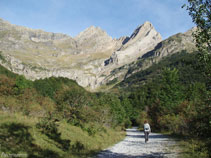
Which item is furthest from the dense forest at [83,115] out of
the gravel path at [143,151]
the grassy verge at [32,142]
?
the gravel path at [143,151]

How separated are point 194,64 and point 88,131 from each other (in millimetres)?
14454

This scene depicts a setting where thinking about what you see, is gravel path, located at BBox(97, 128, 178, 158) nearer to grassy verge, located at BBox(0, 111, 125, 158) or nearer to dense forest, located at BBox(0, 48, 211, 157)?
dense forest, located at BBox(0, 48, 211, 157)

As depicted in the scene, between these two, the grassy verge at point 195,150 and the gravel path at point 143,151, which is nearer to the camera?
the grassy verge at point 195,150

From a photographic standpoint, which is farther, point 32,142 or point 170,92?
point 170,92

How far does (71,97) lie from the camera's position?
26.0 m

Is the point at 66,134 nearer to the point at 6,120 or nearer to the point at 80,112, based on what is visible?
the point at 6,120

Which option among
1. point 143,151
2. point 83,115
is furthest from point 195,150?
point 83,115

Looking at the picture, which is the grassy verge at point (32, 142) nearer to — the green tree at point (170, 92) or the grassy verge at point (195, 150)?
the grassy verge at point (195, 150)

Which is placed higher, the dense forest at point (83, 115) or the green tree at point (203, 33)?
the green tree at point (203, 33)

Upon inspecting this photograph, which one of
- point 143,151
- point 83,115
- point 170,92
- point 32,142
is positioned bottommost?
point 143,151

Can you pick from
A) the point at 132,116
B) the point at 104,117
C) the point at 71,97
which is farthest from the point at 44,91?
the point at 71,97

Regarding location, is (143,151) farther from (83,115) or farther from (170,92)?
(170,92)

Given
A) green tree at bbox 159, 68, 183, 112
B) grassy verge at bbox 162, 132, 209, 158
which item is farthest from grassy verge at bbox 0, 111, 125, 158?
green tree at bbox 159, 68, 183, 112

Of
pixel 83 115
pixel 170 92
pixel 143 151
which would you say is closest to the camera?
pixel 143 151
